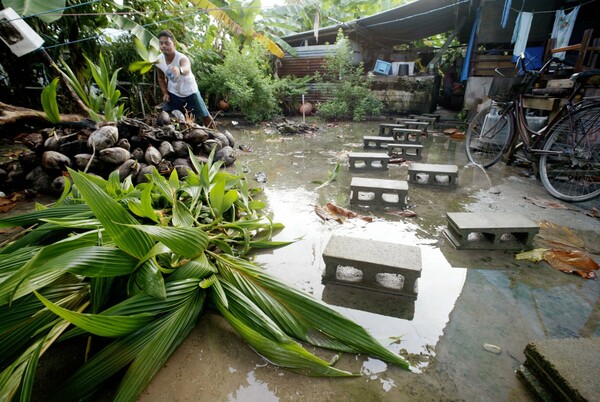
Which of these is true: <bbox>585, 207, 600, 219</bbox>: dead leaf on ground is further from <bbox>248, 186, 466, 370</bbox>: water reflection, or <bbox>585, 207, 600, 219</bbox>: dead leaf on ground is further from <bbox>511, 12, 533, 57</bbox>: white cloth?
<bbox>511, 12, 533, 57</bbox>: white cloth

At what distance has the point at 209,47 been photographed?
10375 mm

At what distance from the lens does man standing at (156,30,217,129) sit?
5.07m

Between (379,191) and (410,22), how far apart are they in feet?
34.4

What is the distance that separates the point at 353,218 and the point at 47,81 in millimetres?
7894

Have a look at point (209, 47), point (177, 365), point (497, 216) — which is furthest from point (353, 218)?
point (209, 47)

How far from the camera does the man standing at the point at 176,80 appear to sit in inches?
199

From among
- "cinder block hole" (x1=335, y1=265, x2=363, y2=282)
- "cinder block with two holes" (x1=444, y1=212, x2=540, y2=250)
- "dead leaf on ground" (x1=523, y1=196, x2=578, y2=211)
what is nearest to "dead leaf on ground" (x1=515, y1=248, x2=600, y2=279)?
"cinder block with two holes" (x1=444, y1=212, x2=540, y2=250)

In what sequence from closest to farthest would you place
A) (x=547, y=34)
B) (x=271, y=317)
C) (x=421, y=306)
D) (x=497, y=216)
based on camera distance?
(x=271, y=317) < (x=421, y=306) < (x=497, y=216) < (x=547, y=34)

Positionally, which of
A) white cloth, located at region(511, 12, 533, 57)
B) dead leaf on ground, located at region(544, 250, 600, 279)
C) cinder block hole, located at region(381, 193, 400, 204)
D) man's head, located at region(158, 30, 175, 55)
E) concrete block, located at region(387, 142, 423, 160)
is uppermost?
white cloth, located at region(511, 12, 533, 57)

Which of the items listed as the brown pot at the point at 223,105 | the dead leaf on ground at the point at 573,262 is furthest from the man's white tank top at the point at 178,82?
the dead leaf on ground at the point at 573,262

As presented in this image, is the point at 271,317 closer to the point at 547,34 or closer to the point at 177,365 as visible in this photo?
the point at 177,365

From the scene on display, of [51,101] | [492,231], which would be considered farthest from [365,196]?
[51,101]

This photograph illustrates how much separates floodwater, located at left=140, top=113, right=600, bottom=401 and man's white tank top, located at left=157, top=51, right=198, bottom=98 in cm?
336

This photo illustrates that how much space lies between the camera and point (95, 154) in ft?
10.9
